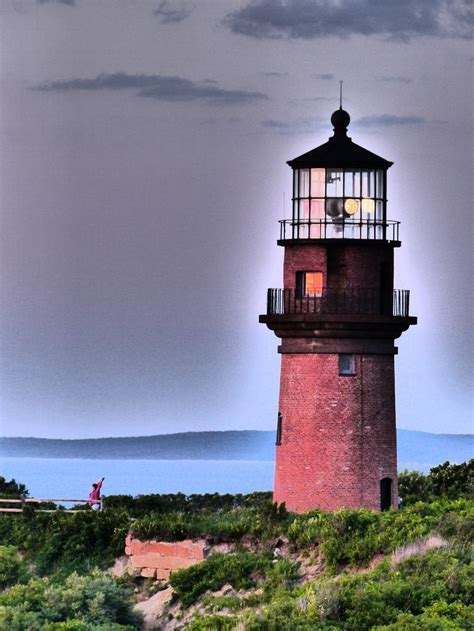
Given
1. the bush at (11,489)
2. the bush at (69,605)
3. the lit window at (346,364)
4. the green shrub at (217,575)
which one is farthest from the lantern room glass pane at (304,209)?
the bush at (11,489)

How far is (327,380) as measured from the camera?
4756 cm

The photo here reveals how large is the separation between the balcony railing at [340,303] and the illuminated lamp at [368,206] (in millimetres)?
1676

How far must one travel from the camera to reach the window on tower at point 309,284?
48.2m

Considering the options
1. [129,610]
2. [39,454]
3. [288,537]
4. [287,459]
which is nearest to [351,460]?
[287,459]

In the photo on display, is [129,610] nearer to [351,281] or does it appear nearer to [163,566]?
[163,566]

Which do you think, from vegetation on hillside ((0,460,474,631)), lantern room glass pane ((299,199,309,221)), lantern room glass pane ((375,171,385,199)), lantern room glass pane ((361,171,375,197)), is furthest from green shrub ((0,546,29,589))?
lantern room glass pane ((375,171,385,199))

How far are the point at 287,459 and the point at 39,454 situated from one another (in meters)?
94.7

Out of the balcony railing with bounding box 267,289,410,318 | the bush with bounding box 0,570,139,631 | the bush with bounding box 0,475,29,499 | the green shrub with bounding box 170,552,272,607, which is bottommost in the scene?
the bush with bounding box 0,570,139,631

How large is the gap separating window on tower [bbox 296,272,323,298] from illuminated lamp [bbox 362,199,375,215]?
5.42 ft

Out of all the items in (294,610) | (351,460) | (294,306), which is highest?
(294,306)

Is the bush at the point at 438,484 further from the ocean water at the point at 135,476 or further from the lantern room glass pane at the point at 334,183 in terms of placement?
the ocean water at the point at 135,476

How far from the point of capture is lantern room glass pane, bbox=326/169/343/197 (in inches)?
1891

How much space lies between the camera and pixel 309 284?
158 feet

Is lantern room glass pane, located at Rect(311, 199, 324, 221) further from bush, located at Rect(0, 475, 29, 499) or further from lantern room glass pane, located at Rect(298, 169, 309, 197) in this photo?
bush, located at Rect(0, 475, 29, 499)
